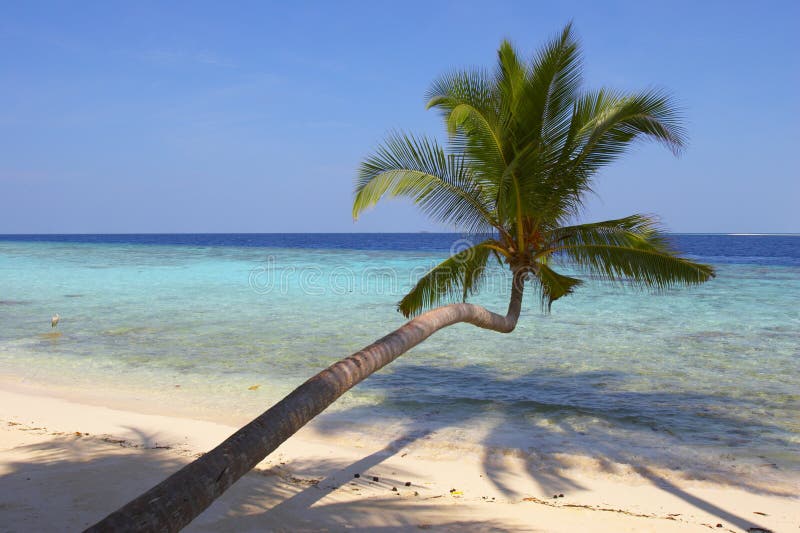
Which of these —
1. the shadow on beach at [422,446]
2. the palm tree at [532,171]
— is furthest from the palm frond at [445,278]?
the shadow on beach at [422,446]

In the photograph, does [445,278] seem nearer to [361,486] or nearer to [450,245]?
[361,486]

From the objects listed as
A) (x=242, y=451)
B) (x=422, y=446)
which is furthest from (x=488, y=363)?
(x=242, y=451)

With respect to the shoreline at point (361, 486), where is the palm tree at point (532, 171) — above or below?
above

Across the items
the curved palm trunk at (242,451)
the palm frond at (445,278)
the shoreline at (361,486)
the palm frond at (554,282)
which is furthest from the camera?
the palm frond at (554,282)

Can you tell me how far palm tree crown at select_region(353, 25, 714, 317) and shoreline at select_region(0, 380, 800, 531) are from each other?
192 centimetres

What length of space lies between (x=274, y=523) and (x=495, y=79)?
490 centimetres

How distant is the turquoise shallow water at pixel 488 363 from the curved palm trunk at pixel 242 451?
336 centimetres

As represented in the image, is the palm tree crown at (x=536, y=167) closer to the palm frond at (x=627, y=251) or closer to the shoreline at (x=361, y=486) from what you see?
the palm frond at (x=627, y=251)

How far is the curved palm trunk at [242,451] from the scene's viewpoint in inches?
72.8

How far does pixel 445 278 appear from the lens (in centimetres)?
665

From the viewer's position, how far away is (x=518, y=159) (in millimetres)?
5438

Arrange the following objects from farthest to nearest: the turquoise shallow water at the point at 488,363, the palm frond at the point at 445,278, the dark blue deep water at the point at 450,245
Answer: the dark blue deep water at the point at 450,245, the turquoise shallow water at the point at 488,363, the palm frond at the point at 445,278

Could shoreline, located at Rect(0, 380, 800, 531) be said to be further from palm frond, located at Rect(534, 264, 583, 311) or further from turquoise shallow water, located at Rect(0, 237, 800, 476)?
palm frond, located at Rect(534, 264, 583, 311)

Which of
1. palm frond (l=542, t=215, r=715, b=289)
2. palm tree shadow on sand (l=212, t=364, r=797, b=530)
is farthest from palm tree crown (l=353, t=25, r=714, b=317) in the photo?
palm tree shadow on sand (l=212, t=364, r=797, b=530)
